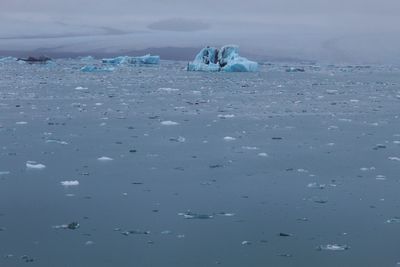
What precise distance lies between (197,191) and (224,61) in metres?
29.6

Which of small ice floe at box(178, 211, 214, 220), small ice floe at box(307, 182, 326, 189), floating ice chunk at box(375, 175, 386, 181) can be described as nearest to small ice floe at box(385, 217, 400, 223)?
small ice floe at box(307, 182, 326, 189)

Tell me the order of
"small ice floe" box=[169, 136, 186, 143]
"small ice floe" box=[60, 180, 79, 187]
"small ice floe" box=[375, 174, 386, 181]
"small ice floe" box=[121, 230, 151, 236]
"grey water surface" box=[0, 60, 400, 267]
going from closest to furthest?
"grey water surface" box=[0, 60, 400, 267], "small ice floe" box=[121, 230, 151, 236], "small ice floe" box=[60, 180, 79, 187], "small ice floe" box=[375, 174, 386, 181], "small ice floe" box=[169, 136, 186, 143]

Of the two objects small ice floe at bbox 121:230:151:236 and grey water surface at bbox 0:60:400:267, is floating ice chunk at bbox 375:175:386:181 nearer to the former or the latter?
grey water surface at bbox 0:60:400:267

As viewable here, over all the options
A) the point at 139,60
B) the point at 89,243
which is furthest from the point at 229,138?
the point at 139,60

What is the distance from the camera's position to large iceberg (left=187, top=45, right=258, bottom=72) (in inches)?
1358

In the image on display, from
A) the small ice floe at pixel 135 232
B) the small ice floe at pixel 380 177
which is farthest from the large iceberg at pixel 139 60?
the small ice floe at pixel 135 232

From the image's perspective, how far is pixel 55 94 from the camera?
680 inches

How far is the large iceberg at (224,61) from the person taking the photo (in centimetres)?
3450

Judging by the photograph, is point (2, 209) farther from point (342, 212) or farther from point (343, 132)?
point (343, 132)

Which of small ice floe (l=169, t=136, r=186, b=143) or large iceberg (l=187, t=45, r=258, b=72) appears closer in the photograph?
small ice floe (l=169, t=136, r=186, b=143)

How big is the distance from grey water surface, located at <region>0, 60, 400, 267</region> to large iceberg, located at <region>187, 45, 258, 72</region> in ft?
75.0

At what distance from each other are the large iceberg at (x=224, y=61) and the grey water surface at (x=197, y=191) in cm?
2287

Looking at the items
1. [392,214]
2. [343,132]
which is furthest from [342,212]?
[343,132]

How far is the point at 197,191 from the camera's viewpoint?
5902mm
